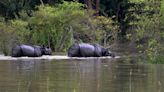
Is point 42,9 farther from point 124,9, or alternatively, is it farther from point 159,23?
point 124,9

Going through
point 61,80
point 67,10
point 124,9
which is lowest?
point 124,9

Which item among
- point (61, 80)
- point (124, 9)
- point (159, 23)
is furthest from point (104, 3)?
point (61, 80)

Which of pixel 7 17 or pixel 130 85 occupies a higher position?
pixel 130 85

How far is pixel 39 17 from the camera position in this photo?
4388 cm

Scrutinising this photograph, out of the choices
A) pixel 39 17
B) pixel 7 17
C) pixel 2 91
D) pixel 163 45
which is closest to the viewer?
pixel 2 91

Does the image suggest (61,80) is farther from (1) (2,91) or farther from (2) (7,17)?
(2) (7,17)

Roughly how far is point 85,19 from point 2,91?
34.7m

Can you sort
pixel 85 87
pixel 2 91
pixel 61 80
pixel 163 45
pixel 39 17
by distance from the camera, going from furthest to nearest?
pixel 39 17, pixel 163 45, pixel 61 80, pixel 85 87, pixel 2 91

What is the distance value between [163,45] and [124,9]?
127ft

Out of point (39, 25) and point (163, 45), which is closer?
point (163, 45)

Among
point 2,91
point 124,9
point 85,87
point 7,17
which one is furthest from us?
point 124,9

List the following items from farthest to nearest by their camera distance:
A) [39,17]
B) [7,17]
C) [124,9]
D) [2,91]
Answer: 1. [124,9]
2. [7,17]
3. [39,17]
4. [2,91]

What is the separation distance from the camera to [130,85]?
13.2 meters

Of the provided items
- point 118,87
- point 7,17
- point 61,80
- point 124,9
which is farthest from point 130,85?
point 124,9
